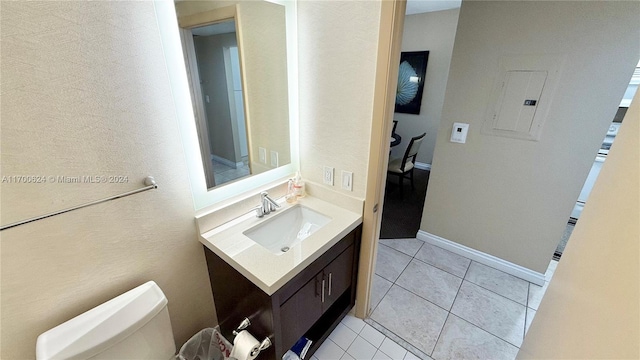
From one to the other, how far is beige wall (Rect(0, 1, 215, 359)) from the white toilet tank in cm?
9

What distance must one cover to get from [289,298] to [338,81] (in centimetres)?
108

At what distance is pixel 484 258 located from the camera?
2.18 metres

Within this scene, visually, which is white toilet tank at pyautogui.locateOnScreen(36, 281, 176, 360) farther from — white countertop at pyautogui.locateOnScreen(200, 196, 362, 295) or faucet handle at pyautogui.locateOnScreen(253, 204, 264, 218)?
faucet handle at pyautogui.locateOnScreen(253, 204, 264, 218)

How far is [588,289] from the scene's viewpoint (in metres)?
0.64

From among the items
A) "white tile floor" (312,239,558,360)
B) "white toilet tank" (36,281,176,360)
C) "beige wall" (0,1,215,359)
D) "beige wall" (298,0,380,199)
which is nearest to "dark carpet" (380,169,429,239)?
"white tile floor" (312,239,558,360)

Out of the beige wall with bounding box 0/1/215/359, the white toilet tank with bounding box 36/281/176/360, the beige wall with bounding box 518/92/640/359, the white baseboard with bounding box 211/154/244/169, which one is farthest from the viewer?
the white baseboard with bounding box 211/154/244/169

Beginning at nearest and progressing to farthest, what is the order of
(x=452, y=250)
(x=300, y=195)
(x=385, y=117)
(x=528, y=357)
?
→ (x=528, y=357), (x=385, y=117), (x=300, y=195), (x=452, y=250)

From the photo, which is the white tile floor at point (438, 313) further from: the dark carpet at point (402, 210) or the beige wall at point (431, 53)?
the beige wall at point (431, 53)

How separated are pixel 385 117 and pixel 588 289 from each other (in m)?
0.88

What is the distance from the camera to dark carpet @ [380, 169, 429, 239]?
8.82 ft

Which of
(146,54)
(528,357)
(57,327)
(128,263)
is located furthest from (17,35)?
(528,357)

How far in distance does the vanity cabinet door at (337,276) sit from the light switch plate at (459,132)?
134cm

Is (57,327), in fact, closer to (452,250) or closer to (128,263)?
(128,263)

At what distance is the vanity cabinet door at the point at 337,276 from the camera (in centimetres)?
132
